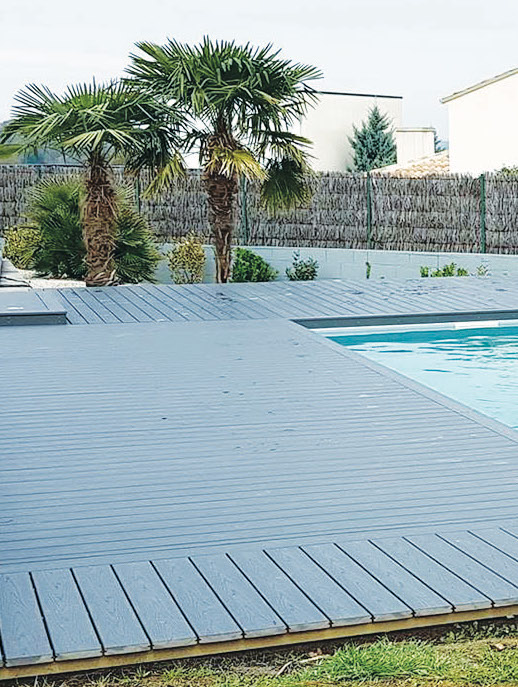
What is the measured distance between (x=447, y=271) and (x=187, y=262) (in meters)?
3.92

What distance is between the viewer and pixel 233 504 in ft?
13.9

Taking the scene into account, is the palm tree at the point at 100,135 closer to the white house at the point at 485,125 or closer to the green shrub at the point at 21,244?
the green shrub at the point at 21,244

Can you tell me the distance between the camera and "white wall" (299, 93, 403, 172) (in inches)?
1541

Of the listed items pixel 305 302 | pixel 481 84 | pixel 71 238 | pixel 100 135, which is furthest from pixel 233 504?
pixel 481 84

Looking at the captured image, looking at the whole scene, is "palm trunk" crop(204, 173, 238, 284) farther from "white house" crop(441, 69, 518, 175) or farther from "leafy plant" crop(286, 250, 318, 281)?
"white house" crop(441, 69, 518, 175)

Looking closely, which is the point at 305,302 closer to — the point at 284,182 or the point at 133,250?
the point at 284,182

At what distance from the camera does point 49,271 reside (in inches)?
588

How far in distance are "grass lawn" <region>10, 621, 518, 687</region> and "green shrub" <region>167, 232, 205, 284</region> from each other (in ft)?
43.1

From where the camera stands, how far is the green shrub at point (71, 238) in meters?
14.5

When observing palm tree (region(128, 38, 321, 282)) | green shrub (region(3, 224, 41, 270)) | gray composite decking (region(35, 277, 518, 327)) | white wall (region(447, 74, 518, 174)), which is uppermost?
white wall (region(447, 74, 518, 174))

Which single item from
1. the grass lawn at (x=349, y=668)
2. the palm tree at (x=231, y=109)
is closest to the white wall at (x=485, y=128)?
the palm tree at (x=231, y=109)

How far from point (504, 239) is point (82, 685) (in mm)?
13381

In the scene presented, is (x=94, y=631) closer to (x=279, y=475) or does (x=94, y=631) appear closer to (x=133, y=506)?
(x=133, y=506)

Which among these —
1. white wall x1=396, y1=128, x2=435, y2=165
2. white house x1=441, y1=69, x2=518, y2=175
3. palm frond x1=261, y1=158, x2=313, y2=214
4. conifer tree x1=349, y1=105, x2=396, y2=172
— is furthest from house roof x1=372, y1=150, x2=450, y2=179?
palm frond x1=261, y1=158, x2=313, y2=214
